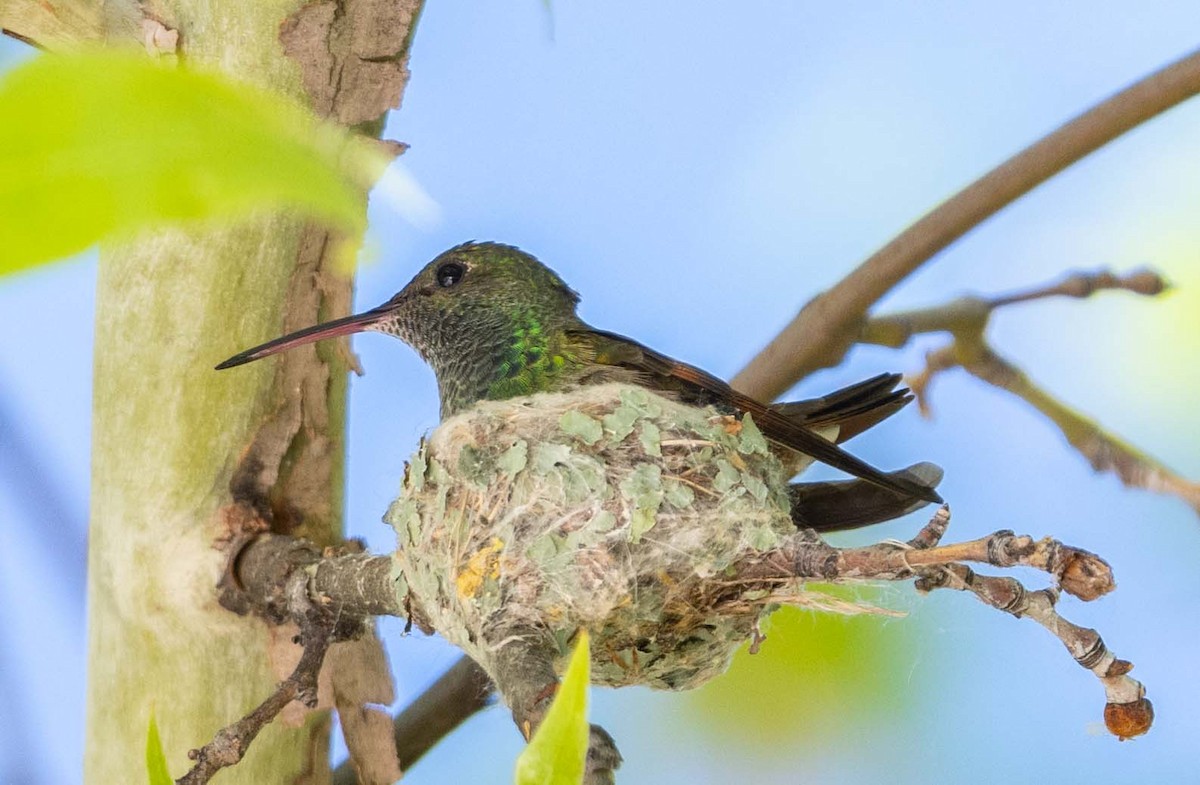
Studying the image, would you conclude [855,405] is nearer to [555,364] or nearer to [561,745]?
[555,364]

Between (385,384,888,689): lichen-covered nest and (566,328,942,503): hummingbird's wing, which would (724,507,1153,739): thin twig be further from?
(566,328,942,503): hummingbird's wing

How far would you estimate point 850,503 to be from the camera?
67.4 inches

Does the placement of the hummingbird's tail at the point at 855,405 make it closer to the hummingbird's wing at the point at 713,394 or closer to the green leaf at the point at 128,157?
the hummingbird's wing at the point at 713,394

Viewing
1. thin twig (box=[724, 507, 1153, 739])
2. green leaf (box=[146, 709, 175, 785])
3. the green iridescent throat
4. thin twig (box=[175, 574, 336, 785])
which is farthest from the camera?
the green iridescent throat

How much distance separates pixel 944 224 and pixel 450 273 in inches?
29.6

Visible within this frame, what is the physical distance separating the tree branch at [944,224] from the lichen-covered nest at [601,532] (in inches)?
13.6

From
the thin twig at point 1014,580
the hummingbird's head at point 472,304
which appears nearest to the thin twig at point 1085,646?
the thin twig at point 1014,580

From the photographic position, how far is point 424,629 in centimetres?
134

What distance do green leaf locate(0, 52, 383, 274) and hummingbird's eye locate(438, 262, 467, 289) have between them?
1639 mm

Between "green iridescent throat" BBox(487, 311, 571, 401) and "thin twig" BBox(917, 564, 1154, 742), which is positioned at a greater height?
"green iridescent throat" BBox(487, 311, 571, 401)

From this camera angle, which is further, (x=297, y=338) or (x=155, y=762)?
(x=297, y=338)

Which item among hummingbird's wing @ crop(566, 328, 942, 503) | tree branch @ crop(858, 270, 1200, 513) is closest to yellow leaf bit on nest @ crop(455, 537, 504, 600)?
hummingbird's wing @ crop(566, 328, 942, 503)

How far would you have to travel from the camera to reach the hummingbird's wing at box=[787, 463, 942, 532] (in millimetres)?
1633

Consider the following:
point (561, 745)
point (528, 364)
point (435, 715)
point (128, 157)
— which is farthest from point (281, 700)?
point (128, 157)
